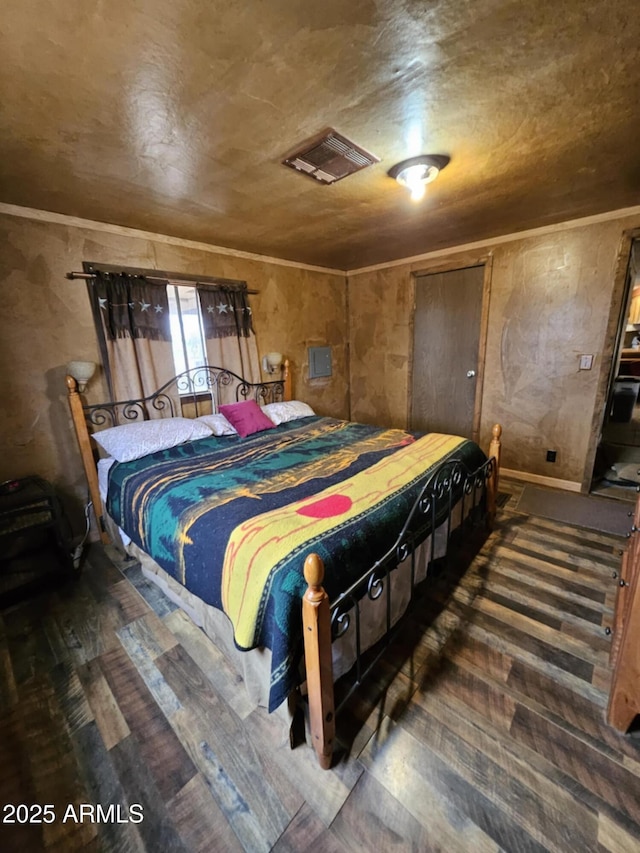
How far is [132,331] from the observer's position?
260cm

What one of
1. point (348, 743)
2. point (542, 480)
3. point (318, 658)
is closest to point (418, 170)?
point (318, 658)

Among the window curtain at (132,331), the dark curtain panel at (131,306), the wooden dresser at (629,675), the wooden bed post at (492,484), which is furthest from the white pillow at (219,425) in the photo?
the wooden dresser at (629,675)

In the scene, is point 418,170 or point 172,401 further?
point 172,401

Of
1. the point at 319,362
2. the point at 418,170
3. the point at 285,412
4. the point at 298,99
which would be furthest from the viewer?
the point at 319,362

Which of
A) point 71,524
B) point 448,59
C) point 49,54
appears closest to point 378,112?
point 448,59

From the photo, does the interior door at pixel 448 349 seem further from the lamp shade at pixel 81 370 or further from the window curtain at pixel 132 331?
the lamp shade at pixel 81 370

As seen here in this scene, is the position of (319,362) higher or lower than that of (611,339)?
lower

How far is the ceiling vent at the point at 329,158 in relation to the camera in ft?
5.30

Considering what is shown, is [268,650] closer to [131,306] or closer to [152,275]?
[131,306]

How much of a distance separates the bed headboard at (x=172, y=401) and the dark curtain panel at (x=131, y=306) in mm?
450

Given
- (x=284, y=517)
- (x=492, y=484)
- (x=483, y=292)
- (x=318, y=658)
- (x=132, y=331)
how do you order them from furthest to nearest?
(x=483, y=292) < (x=132, y=331) < (x=492, y=484) < (x=284, y=517) < (x=318, y=658)

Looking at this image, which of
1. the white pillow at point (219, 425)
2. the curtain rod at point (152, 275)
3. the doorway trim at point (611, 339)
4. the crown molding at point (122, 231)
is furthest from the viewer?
the white pillow at point (219, 425)

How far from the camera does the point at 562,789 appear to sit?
1.07m

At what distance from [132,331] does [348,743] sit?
2.89 meters
